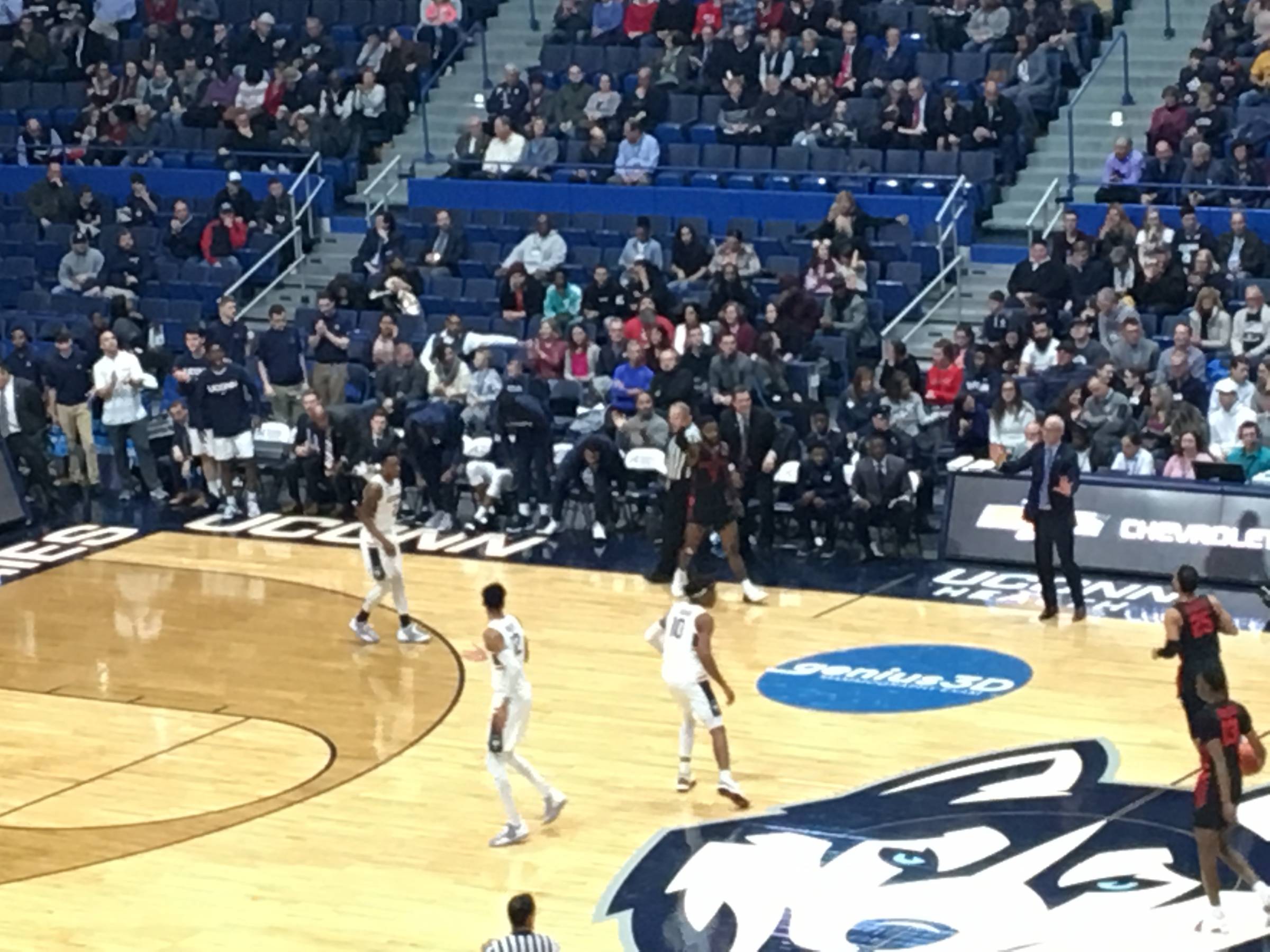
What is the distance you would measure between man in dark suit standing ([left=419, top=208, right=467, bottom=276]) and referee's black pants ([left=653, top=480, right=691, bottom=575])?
7.12m

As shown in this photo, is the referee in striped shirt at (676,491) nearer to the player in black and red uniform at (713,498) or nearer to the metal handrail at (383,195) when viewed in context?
the player in black and red uniform at (713,498)

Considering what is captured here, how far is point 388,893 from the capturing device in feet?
52.4

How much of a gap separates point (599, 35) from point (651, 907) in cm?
1941

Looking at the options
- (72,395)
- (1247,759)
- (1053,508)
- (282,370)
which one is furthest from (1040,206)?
(1247,759)

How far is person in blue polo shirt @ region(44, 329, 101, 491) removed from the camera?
28.4 metres

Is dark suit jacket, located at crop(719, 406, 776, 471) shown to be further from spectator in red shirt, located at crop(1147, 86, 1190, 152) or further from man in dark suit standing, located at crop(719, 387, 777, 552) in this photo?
spectator in red shirt, located at crop(1147, 86, 1190, 152)

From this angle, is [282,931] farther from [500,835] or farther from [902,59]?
[902,59]

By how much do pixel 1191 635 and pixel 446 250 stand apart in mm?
16331

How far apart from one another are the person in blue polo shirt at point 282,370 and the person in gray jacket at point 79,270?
4248 mm

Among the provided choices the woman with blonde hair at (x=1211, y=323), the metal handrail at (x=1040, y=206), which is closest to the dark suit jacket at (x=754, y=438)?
the woman with blonde hair at (x=1211, y=323)

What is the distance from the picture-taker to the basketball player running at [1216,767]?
14430 mm

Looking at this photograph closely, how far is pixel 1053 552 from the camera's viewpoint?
22.0 m

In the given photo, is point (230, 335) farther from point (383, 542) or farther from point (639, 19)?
point (383, 542)

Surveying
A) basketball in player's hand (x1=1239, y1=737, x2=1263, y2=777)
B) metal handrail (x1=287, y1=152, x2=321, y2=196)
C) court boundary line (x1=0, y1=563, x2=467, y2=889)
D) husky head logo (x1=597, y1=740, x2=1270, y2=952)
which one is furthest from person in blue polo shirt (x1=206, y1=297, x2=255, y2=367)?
basketball in player's hand (x1=1239, y1=737, x2=1263, y2=777)
